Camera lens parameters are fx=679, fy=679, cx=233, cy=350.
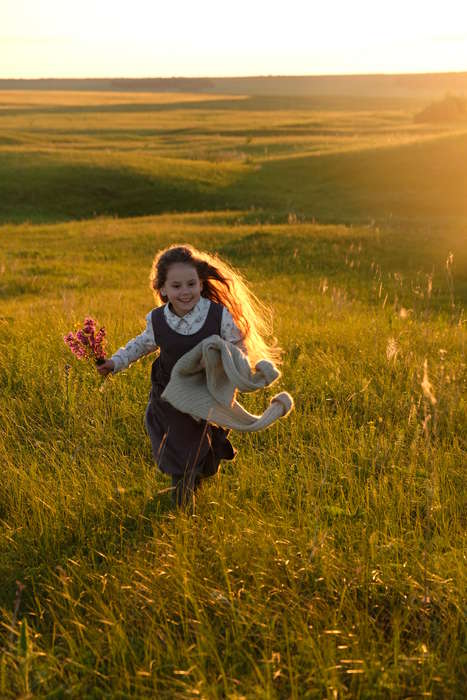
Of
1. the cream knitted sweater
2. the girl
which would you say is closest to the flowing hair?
the girl

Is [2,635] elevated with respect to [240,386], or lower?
lower

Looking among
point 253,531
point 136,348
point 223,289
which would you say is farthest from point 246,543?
point 223,289

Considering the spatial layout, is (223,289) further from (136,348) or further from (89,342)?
(89,342)

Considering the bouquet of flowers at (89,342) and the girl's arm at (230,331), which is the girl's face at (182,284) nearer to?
the girl's arm at (230,331)

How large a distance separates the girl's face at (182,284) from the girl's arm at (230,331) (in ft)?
0.76

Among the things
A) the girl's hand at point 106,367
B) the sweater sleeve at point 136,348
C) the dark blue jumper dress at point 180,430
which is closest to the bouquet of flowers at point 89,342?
the girl's hand at point 106,367

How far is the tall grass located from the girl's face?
3.49 feet

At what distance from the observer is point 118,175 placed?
3422cm

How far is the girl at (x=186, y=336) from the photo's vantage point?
399cm

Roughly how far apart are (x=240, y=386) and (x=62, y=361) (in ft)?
9.44

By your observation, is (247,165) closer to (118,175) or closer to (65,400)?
(118,175)

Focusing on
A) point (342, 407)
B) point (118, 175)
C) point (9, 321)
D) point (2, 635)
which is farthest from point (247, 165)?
point (2, 635)

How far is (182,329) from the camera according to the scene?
13.4 ft

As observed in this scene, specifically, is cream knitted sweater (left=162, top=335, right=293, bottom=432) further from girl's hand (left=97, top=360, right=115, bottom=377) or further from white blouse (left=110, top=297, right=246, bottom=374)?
girl's hand (left=97, top=360, right=115, bottom=377)
